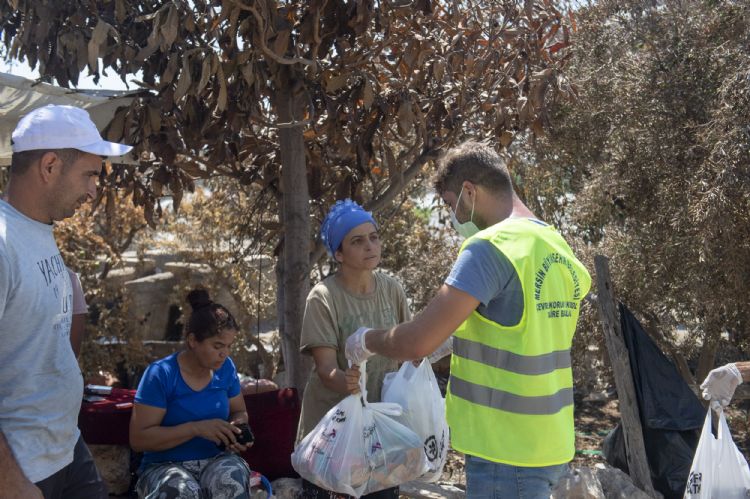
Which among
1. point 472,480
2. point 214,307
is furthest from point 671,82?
point 472,480

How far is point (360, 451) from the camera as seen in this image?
2.98 metres

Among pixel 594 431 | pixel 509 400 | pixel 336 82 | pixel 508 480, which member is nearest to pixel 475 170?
pixel 509 400

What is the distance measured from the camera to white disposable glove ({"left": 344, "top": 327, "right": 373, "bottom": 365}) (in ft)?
9.16

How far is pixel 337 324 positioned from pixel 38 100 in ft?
6.86

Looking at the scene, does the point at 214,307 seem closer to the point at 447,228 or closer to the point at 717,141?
the point at 717,141

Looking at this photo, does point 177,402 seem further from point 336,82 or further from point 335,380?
point 336,82

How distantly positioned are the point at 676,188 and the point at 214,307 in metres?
3.17

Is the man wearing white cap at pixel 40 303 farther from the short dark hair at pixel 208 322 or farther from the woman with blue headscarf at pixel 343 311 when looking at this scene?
the short dark hair at pixel 208 322

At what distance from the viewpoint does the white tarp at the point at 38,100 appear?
4125 millimetres

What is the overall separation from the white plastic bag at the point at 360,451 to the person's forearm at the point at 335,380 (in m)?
0.09

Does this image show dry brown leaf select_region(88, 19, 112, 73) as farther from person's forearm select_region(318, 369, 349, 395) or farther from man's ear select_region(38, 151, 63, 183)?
person's forearm select_region(318, 369, 349, 395)

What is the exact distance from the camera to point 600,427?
25.2ft

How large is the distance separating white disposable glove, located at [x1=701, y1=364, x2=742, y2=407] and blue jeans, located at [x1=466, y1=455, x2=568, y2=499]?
1.23m

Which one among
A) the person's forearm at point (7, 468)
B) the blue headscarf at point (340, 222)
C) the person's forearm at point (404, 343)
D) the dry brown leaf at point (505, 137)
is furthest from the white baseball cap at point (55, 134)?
the dry brown leaf at point (505, 137)
